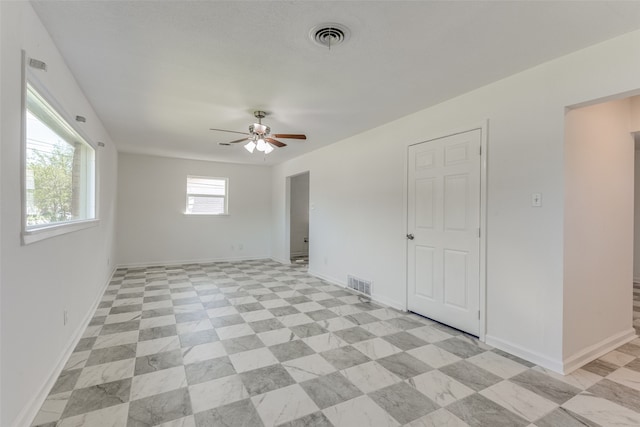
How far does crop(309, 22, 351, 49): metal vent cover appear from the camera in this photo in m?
1.91

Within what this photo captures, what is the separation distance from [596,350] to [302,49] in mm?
3402

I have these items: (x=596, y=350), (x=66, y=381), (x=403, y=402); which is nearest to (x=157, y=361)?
(x=66, y=381)

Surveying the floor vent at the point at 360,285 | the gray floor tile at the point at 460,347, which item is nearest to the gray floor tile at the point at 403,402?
the gray floor tile at the point at 460,347

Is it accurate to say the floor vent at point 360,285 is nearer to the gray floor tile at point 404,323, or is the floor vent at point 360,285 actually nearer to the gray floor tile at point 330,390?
the gray floor tile at point 404,323

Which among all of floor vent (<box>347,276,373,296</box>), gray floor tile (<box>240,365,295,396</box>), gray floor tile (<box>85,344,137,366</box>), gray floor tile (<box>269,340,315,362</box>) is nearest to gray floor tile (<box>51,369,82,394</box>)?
gray floor tile (<box>85,344,137,366</box>)

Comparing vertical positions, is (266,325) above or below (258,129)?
below

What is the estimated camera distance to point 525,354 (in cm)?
246

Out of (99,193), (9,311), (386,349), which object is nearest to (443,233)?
(386,349)

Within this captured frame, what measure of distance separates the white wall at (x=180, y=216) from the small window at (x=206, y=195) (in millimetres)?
121

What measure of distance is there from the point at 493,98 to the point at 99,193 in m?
4.65

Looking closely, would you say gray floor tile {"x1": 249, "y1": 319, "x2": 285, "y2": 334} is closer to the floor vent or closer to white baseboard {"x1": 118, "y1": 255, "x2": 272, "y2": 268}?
the floor vent

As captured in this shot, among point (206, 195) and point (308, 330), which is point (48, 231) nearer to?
point (308, 330)

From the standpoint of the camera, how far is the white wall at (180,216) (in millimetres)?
6250

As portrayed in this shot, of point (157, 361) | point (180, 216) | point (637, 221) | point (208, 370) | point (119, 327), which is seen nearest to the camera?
point (208, 370)
